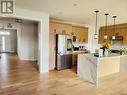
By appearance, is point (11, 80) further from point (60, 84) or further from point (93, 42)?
point (93, 42)

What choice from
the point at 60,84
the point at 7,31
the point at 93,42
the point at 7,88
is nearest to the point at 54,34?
the point at 60,84

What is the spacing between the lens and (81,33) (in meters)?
6.96

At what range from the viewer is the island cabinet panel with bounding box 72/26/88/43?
6639 millimetres

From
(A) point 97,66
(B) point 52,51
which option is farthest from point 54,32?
(A) point 97,66

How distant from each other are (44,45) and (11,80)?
190 cm

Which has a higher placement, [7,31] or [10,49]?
[7,31]

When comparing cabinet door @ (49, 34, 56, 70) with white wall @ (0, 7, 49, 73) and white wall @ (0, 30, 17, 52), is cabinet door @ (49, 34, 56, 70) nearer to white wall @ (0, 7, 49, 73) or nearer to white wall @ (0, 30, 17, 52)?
white wall @ (0, 7, 49, 73)

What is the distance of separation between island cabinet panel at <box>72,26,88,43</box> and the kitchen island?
7.58 ft

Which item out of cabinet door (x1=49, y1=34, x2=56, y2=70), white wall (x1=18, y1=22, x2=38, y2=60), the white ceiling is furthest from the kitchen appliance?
white wall (x1=18, y1=22, x2=38, y2=60)

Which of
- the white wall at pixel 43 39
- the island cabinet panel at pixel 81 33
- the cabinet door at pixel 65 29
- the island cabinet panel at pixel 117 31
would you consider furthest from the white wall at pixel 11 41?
the island cabinet panel at pixel 117 31

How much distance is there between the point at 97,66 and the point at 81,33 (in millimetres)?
3469

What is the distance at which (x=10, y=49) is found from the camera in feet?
43.0

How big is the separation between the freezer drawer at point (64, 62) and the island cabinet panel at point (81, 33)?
1476 mm

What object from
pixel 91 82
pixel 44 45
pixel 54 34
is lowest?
pixel 91 82
